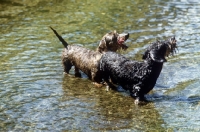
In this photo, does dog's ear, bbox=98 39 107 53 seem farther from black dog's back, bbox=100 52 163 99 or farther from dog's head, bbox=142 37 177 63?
dog's head, bbox=142 37 177 63

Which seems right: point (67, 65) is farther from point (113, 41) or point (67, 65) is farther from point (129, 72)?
point (129, 72)

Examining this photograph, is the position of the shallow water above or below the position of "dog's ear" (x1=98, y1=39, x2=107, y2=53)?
below

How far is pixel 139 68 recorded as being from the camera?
7.79 m

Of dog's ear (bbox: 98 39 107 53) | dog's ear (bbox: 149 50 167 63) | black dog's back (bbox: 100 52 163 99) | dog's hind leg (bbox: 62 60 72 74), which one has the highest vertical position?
dog's ear (bbox: 149 50 167 63)

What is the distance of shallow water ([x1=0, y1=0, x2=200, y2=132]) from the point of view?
689cm

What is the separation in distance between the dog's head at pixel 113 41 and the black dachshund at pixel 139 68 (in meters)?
0.41

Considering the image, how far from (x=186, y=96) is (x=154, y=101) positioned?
721mm

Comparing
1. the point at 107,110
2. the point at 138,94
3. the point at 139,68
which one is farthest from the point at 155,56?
the point at 107,110

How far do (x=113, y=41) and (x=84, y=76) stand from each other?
4.43 feet

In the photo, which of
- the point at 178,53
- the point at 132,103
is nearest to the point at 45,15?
the point at 178,53

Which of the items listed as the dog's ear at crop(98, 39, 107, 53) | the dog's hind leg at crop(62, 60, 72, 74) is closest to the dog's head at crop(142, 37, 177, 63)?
the dog's ear at crop(98, 39, 107, 53)

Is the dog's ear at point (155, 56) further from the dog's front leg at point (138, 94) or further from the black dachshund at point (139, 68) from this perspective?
the dog's front leg at point (138, 94)

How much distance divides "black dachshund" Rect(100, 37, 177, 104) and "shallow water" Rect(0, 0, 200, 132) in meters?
0.32

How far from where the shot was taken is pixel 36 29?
1328cm
